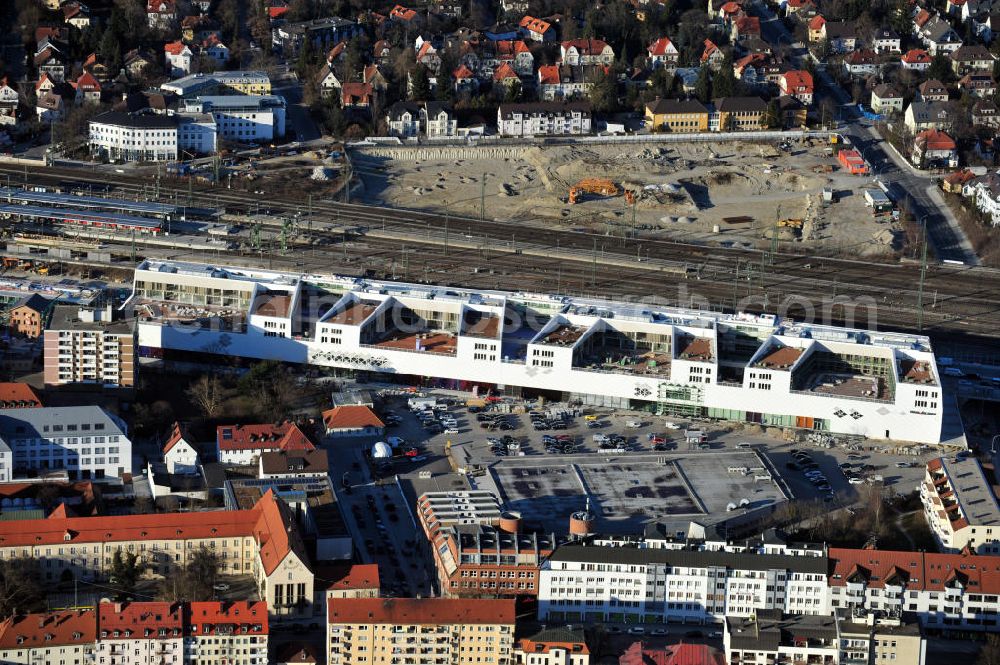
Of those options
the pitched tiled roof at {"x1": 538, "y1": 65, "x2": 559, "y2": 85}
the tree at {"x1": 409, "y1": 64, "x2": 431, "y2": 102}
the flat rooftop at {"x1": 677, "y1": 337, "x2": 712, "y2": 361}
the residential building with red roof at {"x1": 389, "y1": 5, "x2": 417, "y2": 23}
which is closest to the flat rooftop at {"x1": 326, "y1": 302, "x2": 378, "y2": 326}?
the flat rooftop at {"x1": 677, "y1": 337, "x2": 712, "y2": 361}

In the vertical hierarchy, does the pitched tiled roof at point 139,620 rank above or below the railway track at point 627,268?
above

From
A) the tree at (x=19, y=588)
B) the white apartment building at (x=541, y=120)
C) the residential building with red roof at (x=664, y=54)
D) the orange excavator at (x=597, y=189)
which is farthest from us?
the residential building with red roof at (x=664, y=54)

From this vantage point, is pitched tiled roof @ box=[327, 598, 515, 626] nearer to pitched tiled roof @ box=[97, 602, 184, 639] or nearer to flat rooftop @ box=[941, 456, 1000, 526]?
pitched tiled roof @ box=[97, 602, 184, 639]

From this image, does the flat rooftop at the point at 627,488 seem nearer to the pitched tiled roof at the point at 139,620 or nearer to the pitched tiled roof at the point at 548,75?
the pitched tiled roof at the point at 139,620

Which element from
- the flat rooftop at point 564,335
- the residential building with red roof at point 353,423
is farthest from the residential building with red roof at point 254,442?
the flat rooftop at point 564,335

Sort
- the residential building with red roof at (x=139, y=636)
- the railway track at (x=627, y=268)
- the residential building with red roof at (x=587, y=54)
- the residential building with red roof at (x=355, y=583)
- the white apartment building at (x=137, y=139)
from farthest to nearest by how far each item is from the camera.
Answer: the residential building with red roof at (x=587, y=54) → the white apartment building at (x=137, y=139) → the railway track at (x=627, y=268) → the residential building with red roof at (x=355, y=583) → the residential building with red roof at (x=139, y=636)

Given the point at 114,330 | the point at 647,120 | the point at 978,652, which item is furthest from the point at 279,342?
the point at 647,120

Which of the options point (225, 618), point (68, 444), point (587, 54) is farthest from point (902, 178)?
point (225, 618)

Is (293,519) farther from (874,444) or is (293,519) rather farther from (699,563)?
(874,444)
